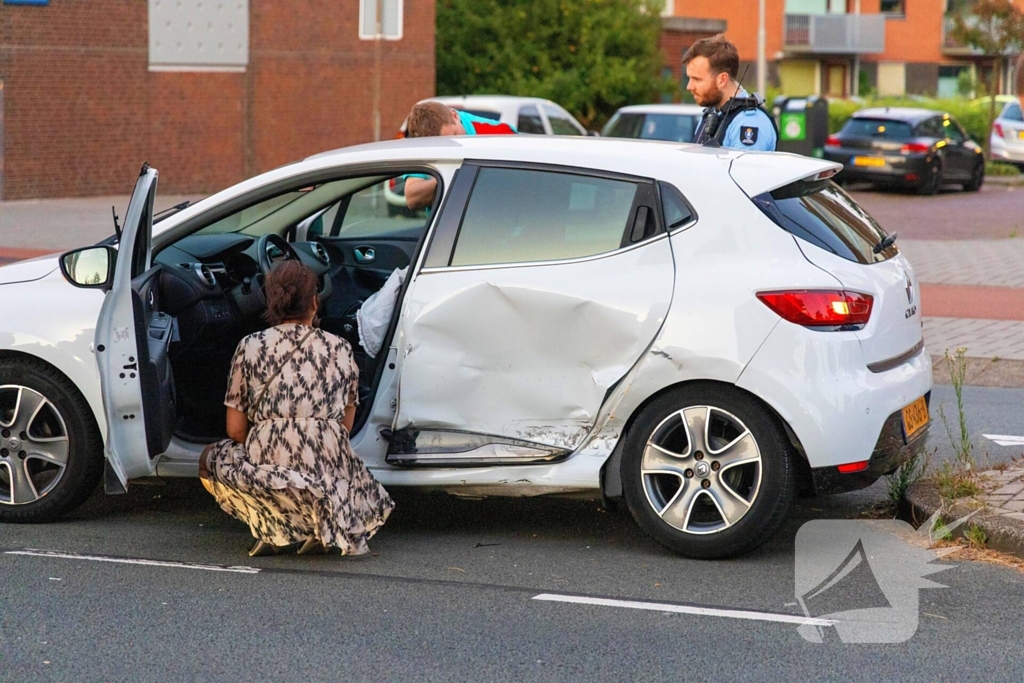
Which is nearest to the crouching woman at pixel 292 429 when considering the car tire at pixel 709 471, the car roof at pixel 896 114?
the car tire at pixel 709 471

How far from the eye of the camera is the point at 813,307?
520 centimetres

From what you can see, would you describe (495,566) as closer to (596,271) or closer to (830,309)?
(596,271)

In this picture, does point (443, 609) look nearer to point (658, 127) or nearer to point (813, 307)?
point (813, 307)

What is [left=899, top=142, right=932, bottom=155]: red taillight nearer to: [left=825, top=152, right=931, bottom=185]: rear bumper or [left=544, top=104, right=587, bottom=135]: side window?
[left=825, top=152, right=931, bottom=185]: rear bumper

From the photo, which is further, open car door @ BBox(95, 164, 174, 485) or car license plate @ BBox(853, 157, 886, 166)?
car license plate @ BBox(853, 157, 886, 166)

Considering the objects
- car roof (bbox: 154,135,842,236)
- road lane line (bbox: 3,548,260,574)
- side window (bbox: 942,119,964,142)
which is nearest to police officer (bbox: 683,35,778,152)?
car roof (bbox: 154,135,842,236)

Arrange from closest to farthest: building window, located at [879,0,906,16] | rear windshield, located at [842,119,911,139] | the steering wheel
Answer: the steering wheel < rear windshield, located at [842,119,911,139] < building window, located at [879,0,906,16]

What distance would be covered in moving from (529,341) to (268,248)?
140 cm

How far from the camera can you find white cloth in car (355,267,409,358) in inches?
221

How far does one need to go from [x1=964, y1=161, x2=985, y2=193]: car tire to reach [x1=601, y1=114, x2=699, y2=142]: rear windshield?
914cm

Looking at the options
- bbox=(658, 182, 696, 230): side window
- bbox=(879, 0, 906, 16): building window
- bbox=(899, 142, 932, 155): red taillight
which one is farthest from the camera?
bbox=(879, 0, 906, 16): building window

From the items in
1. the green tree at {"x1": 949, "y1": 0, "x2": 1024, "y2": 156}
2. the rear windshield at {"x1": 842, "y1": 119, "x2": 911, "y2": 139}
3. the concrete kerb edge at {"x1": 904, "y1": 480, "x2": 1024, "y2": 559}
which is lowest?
the concrete kerb edge at {"x1": 904, "y1": 480, "x2": 1024, "y2": 559}

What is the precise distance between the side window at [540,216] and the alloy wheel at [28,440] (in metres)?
1.76

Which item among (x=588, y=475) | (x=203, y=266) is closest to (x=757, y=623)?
(x=588, y=475)
